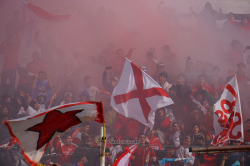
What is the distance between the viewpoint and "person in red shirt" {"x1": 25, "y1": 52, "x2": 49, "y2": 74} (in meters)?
7.37

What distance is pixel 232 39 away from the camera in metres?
7.66

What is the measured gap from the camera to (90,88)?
7211 millimetres

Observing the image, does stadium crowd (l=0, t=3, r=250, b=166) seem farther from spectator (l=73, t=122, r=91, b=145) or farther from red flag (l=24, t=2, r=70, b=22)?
red flag (l=24, t=2, r=70, b=22)

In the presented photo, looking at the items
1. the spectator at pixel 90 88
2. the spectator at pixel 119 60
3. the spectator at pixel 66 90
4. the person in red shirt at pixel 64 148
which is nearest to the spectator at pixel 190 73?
the spectator at pixel 119 60

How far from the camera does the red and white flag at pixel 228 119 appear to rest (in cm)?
387

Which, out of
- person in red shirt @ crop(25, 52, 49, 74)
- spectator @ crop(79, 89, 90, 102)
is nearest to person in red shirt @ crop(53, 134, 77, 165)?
spectator @ crop(79, 89, 90, 102)

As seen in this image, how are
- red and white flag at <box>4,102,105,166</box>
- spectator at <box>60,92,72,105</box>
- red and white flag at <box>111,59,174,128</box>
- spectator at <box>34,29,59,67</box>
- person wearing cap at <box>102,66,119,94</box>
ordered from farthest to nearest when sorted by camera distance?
spectator at <box>34,29,59,67</box> < person wearing cap at <box>102,66,119,94</box> < spectator at <box>60,92,72,105</box> < red and white flag at <box>111,59,174,128</box> < red and white flag at <box>4,102,105,166</box>

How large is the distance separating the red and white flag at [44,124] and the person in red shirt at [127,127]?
14.8ft

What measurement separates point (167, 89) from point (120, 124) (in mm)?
1669

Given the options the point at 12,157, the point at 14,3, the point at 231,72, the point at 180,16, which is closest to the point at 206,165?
the point at 231,72

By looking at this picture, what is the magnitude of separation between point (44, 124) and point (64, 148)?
4381 mm

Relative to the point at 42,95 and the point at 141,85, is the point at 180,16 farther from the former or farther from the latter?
the point at 42,95

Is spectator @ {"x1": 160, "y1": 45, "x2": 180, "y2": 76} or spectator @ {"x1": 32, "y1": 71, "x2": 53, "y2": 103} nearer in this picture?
spectator @ {"x1": 32, "y1": 71, "x2": 53, "y2": 103}

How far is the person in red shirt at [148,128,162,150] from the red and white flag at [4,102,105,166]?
450 cm
